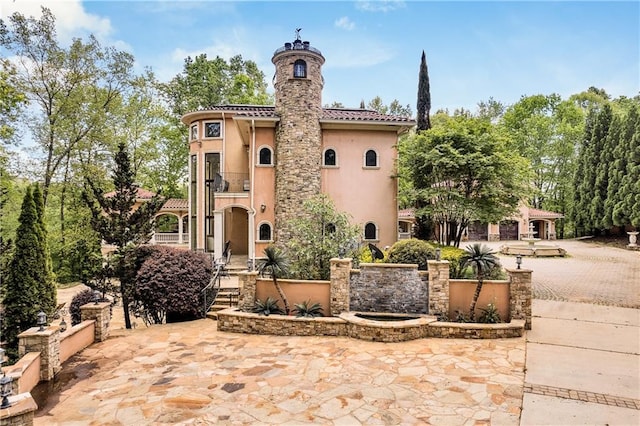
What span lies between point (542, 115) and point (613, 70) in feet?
75.5

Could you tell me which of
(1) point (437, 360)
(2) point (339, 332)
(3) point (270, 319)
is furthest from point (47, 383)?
(1) point (437, 360)

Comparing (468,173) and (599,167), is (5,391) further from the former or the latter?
(599,167)

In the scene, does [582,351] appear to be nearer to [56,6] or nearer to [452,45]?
[452,45]

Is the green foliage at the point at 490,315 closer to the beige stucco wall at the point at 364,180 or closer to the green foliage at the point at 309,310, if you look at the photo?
the green foliage at the point at 309,310

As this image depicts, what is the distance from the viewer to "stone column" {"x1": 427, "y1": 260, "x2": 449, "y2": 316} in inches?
345

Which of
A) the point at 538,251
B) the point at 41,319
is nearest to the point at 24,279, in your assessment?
the point at 41,319

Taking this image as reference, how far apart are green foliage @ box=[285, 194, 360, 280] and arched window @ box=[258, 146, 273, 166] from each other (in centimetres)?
462

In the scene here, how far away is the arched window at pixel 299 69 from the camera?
47.5ft

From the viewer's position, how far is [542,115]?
119 feet

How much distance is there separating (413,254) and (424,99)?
10.9 metres

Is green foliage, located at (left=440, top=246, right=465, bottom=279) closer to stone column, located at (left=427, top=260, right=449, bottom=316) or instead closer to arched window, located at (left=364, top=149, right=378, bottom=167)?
stone column, located at (left=427, top=260, right=449, bottom=316)

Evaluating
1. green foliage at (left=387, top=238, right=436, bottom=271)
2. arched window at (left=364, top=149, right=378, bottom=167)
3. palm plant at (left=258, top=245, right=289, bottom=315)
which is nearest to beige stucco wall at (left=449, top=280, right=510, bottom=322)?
green foliage at (left=387, top=238, right=436, bottom=271)

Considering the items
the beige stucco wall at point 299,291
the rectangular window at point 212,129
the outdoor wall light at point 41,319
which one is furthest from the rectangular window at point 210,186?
the outdoor wall light at point 41,319

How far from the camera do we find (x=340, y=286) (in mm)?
9211
